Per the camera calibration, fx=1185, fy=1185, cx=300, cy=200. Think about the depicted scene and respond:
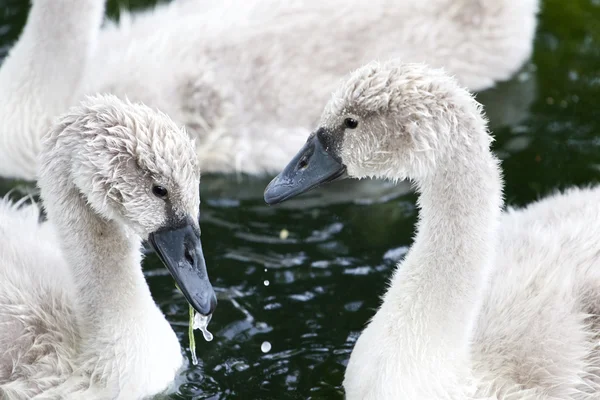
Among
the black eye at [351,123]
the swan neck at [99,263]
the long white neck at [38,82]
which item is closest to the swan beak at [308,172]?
the black eye at [351,123]

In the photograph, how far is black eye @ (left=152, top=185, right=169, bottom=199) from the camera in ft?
16.1

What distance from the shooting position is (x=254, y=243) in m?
6.77

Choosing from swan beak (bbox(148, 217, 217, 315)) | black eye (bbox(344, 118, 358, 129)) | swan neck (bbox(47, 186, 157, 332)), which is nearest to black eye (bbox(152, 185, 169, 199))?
swan beak (bbox(148, 217, 217, 315))

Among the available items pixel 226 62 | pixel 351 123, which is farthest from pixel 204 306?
pixel 226 62

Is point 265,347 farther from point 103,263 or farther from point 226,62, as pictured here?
point 226,62

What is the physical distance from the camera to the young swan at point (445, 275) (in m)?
4.85

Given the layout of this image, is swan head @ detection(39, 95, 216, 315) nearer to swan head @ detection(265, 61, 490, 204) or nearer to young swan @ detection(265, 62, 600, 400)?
young swan @ detection(265, 62, 600, 400)

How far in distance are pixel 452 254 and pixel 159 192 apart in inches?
49.2

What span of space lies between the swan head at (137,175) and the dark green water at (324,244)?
89cm

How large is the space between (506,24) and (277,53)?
1.62m

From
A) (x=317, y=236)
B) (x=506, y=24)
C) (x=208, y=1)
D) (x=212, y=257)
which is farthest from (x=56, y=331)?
(x=506, y=24)

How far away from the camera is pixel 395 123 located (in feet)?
16.1

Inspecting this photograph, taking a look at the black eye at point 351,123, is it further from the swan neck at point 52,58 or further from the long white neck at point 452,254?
the swan neck at point 52,58

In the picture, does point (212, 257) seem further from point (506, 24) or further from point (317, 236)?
point (506, 24)
